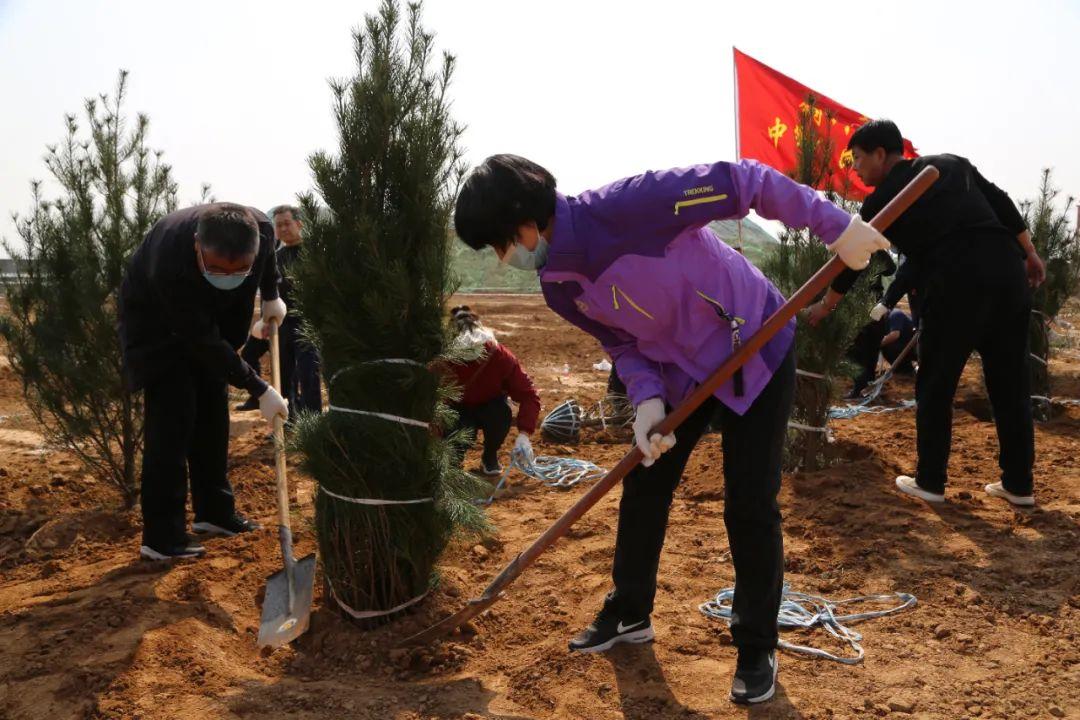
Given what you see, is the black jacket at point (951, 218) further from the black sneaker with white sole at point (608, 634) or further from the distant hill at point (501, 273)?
the distant hill at point (501, 273)

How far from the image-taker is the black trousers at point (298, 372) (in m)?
6.47

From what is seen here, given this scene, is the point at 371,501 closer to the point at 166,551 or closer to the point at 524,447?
the point at 166,551

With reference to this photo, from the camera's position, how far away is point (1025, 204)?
8.16 meters

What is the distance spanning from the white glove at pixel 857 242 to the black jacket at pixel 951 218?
201cm

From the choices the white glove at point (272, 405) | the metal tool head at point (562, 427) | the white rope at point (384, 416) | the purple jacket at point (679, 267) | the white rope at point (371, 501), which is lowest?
the metal tool head at point (562, 427)

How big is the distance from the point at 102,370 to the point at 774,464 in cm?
382

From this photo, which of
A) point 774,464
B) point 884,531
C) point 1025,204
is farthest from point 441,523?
point 1025,204

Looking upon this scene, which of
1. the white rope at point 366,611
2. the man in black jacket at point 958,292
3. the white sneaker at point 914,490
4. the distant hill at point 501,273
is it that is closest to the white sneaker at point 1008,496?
the man in black jacket at point 958,292

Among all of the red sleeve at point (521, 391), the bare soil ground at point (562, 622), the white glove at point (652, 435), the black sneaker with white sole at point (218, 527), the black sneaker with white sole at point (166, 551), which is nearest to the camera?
the white glove at point (652, 435)

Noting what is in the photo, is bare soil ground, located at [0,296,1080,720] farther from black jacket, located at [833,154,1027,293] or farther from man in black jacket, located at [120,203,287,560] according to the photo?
black jacket, located at [833,154,1027,293]

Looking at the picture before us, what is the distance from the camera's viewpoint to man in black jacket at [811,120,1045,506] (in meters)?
4.72

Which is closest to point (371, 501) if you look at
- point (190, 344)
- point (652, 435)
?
point (652, 435)

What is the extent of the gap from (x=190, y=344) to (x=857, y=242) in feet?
9.45

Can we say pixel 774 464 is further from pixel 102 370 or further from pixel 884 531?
pixel 102 370
